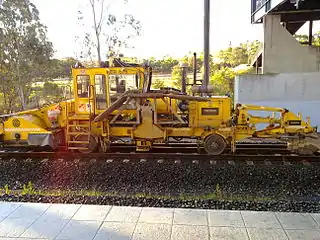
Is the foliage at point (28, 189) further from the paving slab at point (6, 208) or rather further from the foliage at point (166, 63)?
the foliage at point (166, 63)

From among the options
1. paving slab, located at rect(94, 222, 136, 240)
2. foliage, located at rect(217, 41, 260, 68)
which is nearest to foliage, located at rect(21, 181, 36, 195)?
paving slab, located at rect(94, 222, 136, 240)

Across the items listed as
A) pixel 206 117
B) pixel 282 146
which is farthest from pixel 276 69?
pixel 206 117

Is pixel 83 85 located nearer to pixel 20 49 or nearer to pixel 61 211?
pixel 61 211

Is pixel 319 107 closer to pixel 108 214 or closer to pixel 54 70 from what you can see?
pixel 108 214

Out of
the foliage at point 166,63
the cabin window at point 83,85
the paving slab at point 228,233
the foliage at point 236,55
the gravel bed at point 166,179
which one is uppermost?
the foliage at point 236,55

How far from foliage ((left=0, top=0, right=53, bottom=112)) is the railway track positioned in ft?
30.6

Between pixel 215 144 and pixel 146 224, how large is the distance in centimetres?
457

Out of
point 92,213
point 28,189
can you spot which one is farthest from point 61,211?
point 28,189

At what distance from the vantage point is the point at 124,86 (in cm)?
903

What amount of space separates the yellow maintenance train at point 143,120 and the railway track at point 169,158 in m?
0.31

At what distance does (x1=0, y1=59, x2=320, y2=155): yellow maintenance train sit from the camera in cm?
881

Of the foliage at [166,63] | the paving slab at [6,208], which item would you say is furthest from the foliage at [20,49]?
the paving slab at [6,208]

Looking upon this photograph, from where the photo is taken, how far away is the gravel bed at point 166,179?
686 cm

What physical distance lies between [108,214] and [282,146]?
6.59 metres
